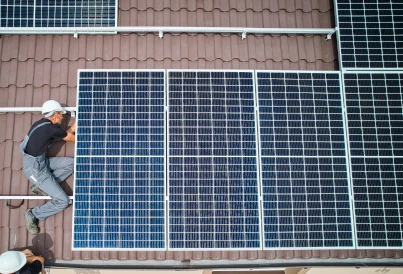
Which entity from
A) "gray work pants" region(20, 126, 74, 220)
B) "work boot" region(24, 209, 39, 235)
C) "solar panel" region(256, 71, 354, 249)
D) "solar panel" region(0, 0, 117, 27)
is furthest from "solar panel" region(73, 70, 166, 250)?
"solar panel" region(256, 71, 354, 249)

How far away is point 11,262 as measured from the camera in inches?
299

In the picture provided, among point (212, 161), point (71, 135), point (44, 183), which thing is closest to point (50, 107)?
point (71, 135)

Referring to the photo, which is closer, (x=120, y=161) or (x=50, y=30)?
(x=120, y=161)

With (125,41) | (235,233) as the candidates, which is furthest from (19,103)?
(235,233)

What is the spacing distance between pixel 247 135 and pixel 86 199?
11.9ft

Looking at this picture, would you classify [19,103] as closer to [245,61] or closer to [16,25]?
[16,25]

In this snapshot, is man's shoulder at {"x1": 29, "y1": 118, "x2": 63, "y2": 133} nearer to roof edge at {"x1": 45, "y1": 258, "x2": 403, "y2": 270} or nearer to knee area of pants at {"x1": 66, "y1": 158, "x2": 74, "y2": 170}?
knee area of pants at {"x1": 66, "y1": 158, "x2": 74, "y2": 170}

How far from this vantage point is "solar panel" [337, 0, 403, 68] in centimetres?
870

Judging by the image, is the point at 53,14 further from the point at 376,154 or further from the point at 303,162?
the point at 376,154

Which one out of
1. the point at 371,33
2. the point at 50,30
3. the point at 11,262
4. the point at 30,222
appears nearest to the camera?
the point at 11,262

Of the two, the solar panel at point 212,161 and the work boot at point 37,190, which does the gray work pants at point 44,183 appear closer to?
the work boot at point 37,190

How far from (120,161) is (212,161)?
192 centimetres

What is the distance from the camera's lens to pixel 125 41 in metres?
9.09

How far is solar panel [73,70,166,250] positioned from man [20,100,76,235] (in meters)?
0.50
